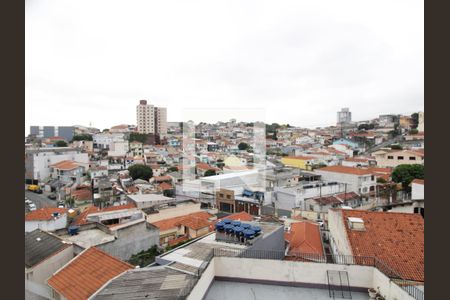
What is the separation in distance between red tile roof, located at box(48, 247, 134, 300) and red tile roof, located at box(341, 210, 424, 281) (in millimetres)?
4082

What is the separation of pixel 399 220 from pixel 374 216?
0.46 m

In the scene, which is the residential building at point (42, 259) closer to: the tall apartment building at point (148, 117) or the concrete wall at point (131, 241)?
the concrete wall at point (131, 241)

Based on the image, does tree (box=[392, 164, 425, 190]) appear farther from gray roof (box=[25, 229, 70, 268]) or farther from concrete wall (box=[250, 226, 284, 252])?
gray roof (box=[25, 229, 70, 268])

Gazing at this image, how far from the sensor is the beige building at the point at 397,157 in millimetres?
19516

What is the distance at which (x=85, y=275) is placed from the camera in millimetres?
4453

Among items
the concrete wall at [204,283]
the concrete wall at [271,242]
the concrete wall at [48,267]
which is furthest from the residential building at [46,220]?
the concrete wall at [204,283]

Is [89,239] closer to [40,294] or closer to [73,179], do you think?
[40,294]

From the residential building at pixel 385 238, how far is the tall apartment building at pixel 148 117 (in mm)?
46065

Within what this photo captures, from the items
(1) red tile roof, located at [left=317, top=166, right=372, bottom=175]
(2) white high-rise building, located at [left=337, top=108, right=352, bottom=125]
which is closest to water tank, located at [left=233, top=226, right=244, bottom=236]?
(1) red tile roof, located at [left=317, top=166, right=372, bottom=175]

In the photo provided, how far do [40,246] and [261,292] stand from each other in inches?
182

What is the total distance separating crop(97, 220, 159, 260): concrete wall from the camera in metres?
6.41

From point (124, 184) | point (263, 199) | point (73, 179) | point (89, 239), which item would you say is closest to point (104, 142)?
point (73, 179)

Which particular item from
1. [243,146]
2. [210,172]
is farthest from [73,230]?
[243,146]

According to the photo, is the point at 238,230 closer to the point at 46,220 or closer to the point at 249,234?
the point at 249,234
